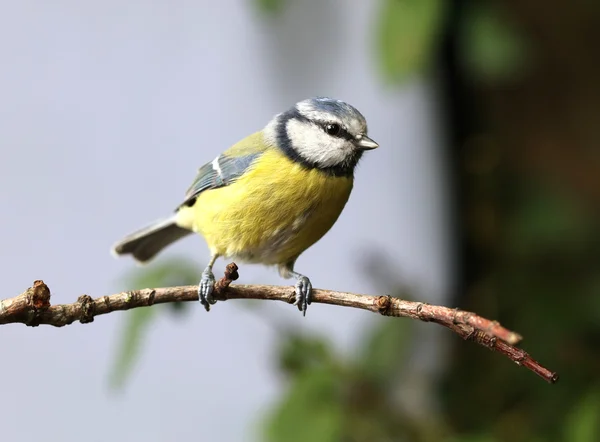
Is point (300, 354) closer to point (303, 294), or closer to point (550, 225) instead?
point (303, 294)

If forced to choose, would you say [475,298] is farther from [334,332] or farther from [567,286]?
[334,332]

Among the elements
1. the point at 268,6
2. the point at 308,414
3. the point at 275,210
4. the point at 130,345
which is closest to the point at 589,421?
the point at 308,414

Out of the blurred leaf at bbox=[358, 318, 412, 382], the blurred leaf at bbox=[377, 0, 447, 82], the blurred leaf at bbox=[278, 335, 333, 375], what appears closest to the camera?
the blurred leaf at bbox=[377, 0, 447, 82]

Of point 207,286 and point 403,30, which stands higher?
point 403,30

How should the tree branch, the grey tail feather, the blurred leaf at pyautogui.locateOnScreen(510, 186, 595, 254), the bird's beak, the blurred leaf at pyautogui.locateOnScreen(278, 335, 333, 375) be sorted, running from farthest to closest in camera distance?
the blurred leaf at pyautogui.locateOnScreen(510, 186, 595, 254)
the blurred leaf at pyautogui.locateOnScreen(278, 335, 333, 375)
the grey tail feather
the bird's beak
the tree branch

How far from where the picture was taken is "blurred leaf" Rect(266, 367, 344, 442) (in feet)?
3.26

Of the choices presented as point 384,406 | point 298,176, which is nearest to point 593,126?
point 384,406

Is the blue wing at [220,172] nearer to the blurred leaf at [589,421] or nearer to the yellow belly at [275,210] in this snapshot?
the yellow belly at [275,210]

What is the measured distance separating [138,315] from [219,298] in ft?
1.10

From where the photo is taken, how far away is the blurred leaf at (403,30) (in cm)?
97

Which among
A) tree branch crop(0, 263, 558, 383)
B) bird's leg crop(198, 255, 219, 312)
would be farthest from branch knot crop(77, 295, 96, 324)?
bird's leg crop(198, 255, 219, 312)

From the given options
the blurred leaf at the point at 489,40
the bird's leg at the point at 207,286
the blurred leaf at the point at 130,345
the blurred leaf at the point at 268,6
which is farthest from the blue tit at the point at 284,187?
the blurred leaf at the point at 489,40

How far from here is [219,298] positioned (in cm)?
58

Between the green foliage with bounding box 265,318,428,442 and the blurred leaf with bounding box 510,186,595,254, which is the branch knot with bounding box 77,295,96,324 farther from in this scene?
the blurred leaf with bounding box 510,186,595,254
